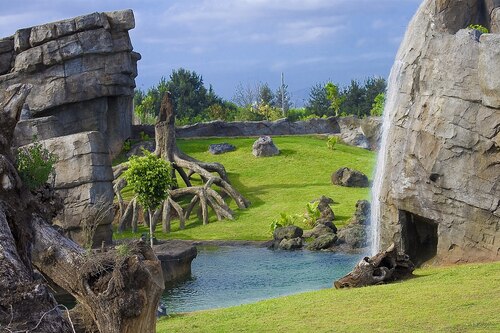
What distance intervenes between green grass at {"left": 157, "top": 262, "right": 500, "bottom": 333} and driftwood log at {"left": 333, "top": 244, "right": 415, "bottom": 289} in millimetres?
607

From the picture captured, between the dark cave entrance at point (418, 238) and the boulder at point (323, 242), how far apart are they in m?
8.61

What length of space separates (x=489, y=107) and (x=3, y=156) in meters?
12.9

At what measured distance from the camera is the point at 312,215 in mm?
37250

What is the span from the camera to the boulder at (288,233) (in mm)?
34344

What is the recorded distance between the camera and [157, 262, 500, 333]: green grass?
15602 mm

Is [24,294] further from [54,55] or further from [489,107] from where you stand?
[54,55]

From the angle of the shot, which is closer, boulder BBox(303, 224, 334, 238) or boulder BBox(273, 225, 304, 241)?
boulder BBox(273, 225, 304, 241)

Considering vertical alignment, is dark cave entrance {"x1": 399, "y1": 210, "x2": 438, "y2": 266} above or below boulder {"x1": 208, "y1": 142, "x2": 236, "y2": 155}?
below

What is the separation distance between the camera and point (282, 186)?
43.9 m

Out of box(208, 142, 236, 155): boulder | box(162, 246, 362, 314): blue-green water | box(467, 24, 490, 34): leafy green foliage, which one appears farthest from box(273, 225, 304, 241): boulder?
box(208, 142, 236, 155): boulder

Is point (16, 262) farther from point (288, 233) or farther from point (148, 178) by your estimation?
point (288, 233)

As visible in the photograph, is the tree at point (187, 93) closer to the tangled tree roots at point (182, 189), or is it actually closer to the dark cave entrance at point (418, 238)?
the tangled tree roots at point (182, 189)

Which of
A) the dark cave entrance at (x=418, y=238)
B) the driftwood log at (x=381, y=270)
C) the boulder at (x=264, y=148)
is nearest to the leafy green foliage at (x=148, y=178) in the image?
the dark cave entrance at (x=418, y=238)

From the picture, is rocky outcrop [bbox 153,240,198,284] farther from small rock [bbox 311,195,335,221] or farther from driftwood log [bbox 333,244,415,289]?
small rock [bbox 311,195,335,221]
